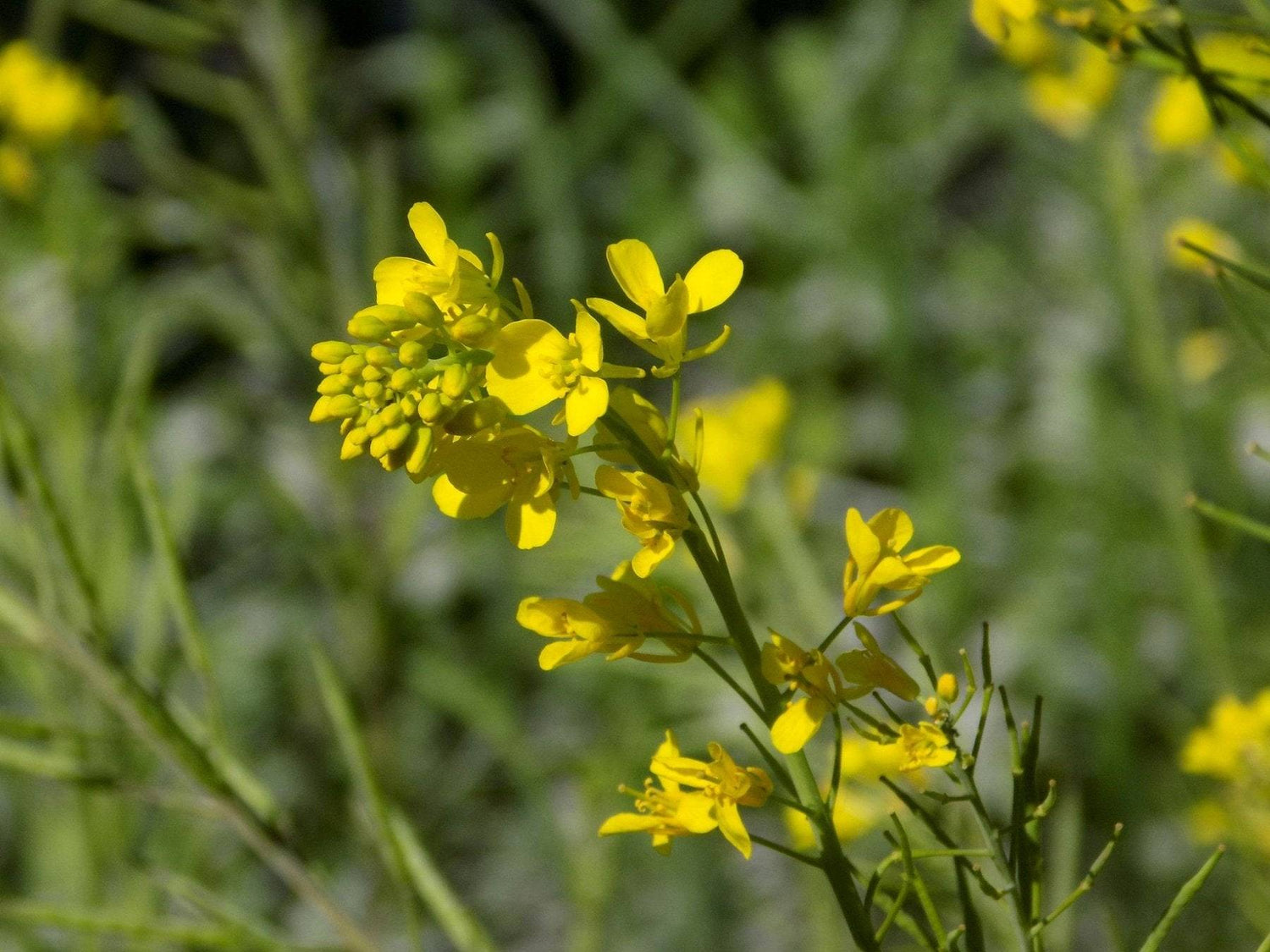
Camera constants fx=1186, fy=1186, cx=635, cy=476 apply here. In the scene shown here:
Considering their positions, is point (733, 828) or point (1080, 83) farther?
point (1080, 83)

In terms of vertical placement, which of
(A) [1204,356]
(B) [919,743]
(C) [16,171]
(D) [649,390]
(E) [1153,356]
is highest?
(B) [919,743]

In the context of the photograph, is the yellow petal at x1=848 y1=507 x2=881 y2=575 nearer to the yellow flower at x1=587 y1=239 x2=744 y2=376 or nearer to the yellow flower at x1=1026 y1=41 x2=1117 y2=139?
the yellow flower at x1=587 y1=239 x2=744 y2=376

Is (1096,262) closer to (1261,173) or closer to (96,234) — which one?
(1261,173)

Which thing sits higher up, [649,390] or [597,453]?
[597,453]

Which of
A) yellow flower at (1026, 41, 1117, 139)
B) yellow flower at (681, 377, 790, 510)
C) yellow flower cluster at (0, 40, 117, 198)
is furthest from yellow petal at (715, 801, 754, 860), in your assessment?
yellow flower cluster at (0, 40, 117, 198)

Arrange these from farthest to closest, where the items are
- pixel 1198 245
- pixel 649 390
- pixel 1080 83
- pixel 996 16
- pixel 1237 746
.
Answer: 1. pixel 649 390
2. pixel 1080 83
3. pixel 1198 245
4. pixel 1237 746
5. pixel 996 16

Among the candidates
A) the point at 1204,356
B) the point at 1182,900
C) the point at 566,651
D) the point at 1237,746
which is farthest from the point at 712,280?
Result: the point at 1204,356

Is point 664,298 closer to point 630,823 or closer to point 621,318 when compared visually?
point 621,318

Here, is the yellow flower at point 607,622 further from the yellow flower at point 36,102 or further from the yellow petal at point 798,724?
the yellow flower at point 36,102

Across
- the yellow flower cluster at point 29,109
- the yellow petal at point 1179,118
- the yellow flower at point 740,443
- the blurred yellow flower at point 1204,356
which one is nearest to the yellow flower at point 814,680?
the yellow flower at point 740,443
